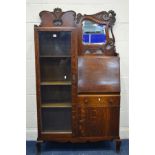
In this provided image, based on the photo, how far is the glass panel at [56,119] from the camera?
3.81 m

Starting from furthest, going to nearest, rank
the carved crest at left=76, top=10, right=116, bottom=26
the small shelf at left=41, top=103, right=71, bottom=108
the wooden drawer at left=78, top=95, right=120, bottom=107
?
the carved crest at left=76, top=10, right=116, bottom=26 < the small shelf at left=41, top=103, right=71, bottom=108 < the wooden drawer at left=78, top=95, right=120, bottom=107

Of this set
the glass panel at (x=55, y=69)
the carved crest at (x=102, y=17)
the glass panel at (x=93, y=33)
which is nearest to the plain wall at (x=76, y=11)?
the carved crest at (x=102, y=17)

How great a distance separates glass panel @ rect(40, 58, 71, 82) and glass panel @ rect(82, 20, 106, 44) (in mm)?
442

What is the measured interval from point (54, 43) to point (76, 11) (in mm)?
619

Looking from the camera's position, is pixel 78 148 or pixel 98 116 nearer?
pixel 98 116

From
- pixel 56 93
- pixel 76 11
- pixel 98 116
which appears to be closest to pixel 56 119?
pixel 56 93

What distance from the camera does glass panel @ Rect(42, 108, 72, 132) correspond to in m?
3.81

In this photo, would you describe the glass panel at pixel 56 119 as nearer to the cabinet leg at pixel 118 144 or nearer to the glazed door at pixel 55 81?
the glazed door at pixel 55 81

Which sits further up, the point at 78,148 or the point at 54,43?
the point at 54,43

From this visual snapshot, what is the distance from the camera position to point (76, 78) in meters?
3.63

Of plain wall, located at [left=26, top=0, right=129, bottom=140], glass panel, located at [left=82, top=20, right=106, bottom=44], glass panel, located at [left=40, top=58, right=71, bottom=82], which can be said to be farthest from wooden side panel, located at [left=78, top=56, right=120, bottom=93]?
plain wall, located at [left=26, top=0, right=129, bottom=140]

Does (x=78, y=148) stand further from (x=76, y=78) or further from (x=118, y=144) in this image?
(x=76, y=78)

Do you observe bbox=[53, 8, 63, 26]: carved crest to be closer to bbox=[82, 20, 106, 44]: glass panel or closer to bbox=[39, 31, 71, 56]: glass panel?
bbox=[39, 31, 71, 56]: glass panel
